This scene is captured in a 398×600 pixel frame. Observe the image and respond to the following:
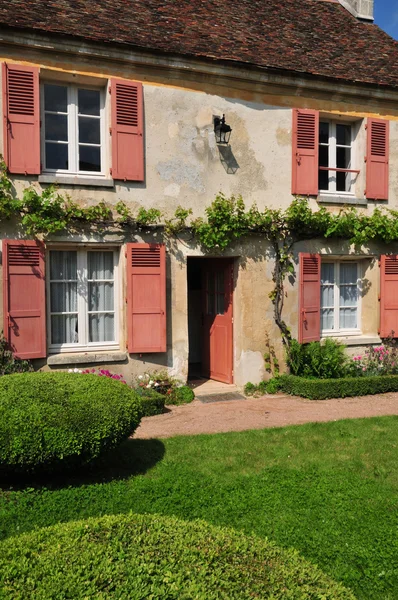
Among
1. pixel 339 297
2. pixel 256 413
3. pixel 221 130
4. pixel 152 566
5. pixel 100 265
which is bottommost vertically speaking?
pixel 256 413

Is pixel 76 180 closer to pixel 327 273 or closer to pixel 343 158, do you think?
pixel 327 273

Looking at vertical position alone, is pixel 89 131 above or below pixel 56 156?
above

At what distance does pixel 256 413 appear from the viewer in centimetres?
774

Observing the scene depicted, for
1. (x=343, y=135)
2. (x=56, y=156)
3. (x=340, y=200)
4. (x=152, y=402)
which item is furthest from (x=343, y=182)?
(x=152, y=402)

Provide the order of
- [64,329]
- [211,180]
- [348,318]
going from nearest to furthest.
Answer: [64,329] → [211,180] → [348,318]

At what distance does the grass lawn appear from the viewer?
150 inches

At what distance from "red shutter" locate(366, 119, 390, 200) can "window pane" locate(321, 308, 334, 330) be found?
2.35 metres

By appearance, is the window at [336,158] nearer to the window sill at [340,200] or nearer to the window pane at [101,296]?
the window sill at [340,200]

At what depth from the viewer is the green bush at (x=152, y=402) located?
7.49 metres

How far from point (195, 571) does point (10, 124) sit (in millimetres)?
6986

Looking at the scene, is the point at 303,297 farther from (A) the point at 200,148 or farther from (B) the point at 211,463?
(B) the point at 211,463

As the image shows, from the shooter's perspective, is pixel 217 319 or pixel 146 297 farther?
pixel 217 319

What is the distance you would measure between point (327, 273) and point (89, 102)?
5.43 meters

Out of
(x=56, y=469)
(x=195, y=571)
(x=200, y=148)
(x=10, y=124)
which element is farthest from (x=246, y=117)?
(x=195, y=571)
